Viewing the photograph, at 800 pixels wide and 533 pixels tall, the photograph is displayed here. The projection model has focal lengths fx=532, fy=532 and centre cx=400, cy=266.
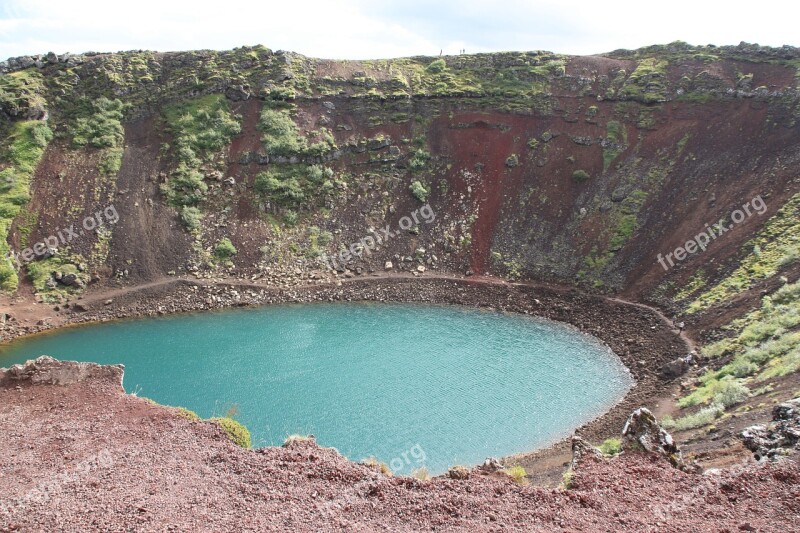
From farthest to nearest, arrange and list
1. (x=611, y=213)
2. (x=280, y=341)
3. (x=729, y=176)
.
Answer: (x=611, y=213), (x=729, y=176), (x=280, y=341)

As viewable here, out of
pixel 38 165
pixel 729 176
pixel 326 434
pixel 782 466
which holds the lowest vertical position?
pixel 326 434

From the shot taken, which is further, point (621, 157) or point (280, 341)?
point (621, 157)

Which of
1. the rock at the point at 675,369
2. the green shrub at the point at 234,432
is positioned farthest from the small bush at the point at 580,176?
the green shrub at the point at 234,432

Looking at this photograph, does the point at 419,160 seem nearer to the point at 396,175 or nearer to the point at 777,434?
the point at 396,175

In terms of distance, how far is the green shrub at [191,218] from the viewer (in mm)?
56969

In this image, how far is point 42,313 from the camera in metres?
48.5

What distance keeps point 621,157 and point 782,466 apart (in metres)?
46.7

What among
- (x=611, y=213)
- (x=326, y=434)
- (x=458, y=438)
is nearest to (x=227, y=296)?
(x=326, y=434)

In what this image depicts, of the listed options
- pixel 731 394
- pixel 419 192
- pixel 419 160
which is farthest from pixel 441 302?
pixel 731 394

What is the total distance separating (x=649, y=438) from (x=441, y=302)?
1276 inches

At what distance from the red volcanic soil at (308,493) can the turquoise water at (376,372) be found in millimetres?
9379

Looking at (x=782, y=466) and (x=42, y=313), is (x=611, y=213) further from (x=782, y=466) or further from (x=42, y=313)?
(x=42, y=313)

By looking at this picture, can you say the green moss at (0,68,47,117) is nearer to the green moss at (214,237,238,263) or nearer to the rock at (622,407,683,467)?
the green moss at (214,237,238,263)

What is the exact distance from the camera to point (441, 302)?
52.9 meters
